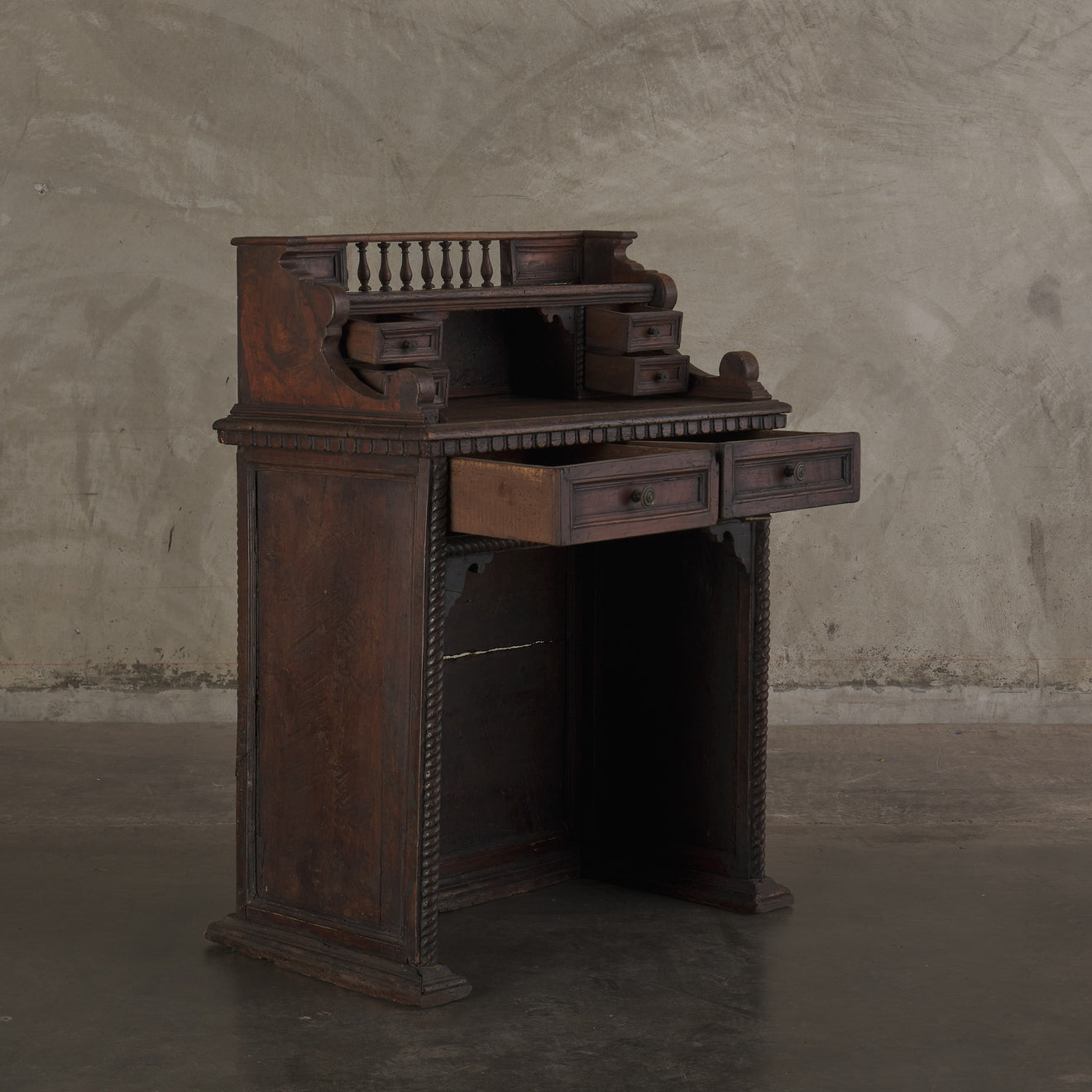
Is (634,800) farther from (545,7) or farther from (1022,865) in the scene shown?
(545,7)

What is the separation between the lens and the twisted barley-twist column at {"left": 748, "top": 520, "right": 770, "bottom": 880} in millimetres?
4426

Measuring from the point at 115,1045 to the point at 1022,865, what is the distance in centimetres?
250

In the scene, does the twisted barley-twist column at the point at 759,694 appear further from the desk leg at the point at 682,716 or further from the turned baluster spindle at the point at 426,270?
the turned baluster spindle at the point at 426,270

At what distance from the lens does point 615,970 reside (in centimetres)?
404

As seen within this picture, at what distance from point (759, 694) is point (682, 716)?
0.25m

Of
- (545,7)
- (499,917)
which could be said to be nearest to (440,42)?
(545,7)

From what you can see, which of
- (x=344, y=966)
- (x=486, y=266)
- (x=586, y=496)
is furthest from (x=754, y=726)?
(x=486, y=266)

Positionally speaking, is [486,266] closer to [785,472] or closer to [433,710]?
[785,472]

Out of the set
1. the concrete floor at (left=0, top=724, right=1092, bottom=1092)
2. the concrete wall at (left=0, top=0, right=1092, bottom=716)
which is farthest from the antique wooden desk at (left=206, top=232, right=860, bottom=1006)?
the concrete wall at (left=0, top=0, right=1092, bottom=716)

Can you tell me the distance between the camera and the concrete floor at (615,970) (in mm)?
3465

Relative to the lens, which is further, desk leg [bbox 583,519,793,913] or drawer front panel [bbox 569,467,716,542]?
desk leg [bbox 583,519,793,913]

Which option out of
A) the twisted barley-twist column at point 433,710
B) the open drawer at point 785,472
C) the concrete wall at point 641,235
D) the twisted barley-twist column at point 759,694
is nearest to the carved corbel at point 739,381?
the open drawer at point 785,472

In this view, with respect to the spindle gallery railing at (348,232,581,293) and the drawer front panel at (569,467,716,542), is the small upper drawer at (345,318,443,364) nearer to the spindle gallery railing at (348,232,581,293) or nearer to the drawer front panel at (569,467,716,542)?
the spindle gallery railing at (348,232,581,293)

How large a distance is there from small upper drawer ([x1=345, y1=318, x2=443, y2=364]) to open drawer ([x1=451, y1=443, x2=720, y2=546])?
270mm
